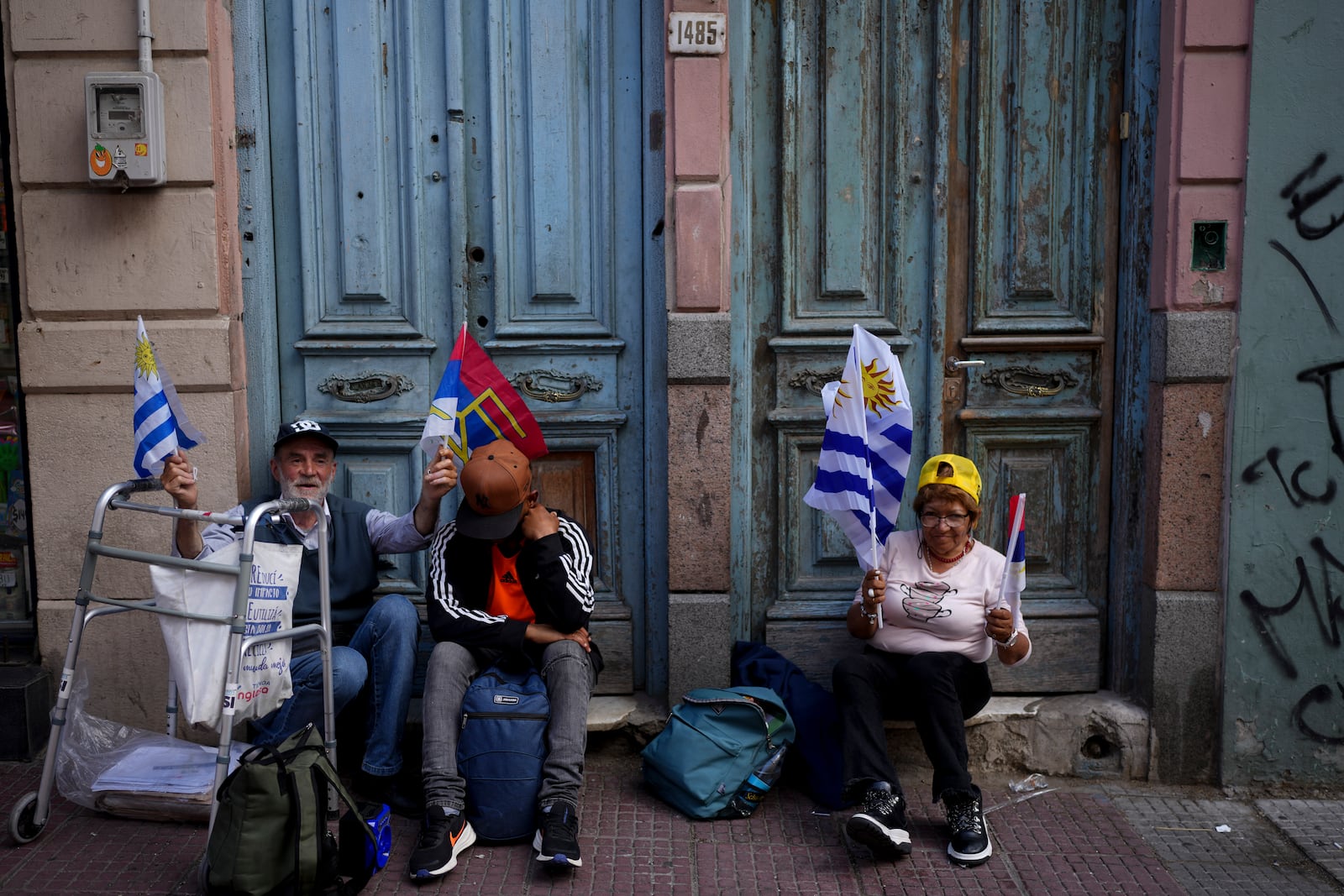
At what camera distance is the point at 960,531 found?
400 cm

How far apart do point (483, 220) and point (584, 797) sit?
2.24 m

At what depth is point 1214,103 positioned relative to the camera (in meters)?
4.10

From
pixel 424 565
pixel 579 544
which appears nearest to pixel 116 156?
pixel 424 565

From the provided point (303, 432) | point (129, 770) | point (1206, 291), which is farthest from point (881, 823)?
point (129, 770)

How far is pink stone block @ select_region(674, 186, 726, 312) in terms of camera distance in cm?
423

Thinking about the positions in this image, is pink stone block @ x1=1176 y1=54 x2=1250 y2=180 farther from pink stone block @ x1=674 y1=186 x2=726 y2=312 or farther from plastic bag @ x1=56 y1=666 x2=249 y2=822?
plastic bag @ x1=56 y1=666 x2=249 y2=822

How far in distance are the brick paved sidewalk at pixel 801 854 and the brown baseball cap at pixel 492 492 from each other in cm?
107

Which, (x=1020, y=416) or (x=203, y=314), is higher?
→ (x=203, y=314)

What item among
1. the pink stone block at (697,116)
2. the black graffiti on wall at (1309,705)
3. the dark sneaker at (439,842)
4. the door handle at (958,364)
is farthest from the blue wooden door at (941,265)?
the dark sneaker at (439,842)

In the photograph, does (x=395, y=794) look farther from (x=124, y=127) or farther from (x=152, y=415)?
(x=124, y=127)

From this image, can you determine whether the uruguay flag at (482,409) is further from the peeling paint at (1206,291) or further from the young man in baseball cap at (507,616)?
the peeling paint at (1206,291)

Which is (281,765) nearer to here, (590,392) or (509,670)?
(509,670)

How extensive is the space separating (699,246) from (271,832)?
2457 mm

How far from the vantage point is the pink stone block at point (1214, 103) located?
4.10 m
